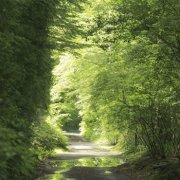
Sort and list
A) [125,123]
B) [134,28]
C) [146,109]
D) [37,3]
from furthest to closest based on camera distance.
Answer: [125,123]
[146,109]
[134,28]
[37,3]

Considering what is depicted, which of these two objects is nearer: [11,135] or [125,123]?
[11,135]

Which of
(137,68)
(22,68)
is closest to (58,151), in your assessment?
(137,68)

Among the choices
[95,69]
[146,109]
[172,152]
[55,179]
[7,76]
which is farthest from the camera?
[95,69]

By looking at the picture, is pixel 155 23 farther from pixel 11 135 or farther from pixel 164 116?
pixel 164 116

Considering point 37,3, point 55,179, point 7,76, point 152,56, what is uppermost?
point 37,3

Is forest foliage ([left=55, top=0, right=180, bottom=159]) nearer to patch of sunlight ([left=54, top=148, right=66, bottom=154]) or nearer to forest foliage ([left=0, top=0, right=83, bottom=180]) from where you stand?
forest foliage ([left=0, top=0, right=83, bottom=180])

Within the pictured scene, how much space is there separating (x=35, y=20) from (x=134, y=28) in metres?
2.93

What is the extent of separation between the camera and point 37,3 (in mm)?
9570

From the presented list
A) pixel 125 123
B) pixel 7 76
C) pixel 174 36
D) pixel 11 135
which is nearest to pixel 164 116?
pixel 125 123

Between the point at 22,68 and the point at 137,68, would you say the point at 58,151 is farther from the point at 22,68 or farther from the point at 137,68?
the point at 22,68

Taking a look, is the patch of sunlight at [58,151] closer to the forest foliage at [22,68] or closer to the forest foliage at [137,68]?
the forest foliage at [137,68]

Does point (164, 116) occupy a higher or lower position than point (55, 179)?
higher

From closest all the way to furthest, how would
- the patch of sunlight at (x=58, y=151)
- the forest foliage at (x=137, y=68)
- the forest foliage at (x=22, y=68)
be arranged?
the forest foliage at (x=22, y=68) < the forest foliage at (x=137, y=68) < the patch of sunlight at (x=58, y=151)

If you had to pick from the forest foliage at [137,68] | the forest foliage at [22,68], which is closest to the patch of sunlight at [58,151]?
the forest foliage at [137,68]
